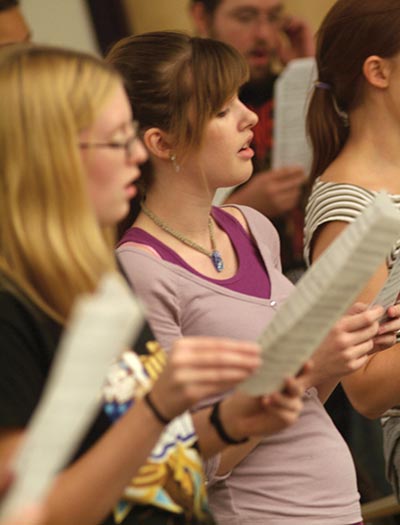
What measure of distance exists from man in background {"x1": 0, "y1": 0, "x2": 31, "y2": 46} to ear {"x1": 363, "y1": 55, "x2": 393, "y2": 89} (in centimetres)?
101

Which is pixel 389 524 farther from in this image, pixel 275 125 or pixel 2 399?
pixel 2 399

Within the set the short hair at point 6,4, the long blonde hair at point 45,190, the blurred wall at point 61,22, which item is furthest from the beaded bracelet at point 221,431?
the blurred wall at point 61,22

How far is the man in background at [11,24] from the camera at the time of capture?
2734 mm

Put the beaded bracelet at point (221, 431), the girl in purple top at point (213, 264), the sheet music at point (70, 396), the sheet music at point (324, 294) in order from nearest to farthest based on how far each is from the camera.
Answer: the sheet music at point (70, 396) < the sheet music at point (324, 294) < the beaded bracelet at point (221, 431) < the girl in purple top at point (213, 264)

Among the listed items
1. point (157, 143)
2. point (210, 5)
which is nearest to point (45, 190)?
point (157, 143)

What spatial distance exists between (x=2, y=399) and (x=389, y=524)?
69.5 inches

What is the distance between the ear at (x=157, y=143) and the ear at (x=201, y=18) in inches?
60.9

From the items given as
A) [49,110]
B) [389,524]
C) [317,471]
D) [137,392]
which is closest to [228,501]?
[317,471]

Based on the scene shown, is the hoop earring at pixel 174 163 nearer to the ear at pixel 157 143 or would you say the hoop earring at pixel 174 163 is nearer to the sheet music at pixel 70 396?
the ear at pixel 157 143

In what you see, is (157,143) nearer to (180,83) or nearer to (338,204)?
(180,83)

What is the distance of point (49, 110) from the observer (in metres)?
Result: 1.28

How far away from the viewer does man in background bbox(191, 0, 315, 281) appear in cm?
282

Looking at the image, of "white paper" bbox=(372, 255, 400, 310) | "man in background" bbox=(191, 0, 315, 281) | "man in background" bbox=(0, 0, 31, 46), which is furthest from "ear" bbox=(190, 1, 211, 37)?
"white paper" bbox=(372, 255, 400, 310)

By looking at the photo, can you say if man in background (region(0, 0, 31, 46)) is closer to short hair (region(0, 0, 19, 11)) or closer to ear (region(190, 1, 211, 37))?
short hair (region(0, 0, 19, 11))
